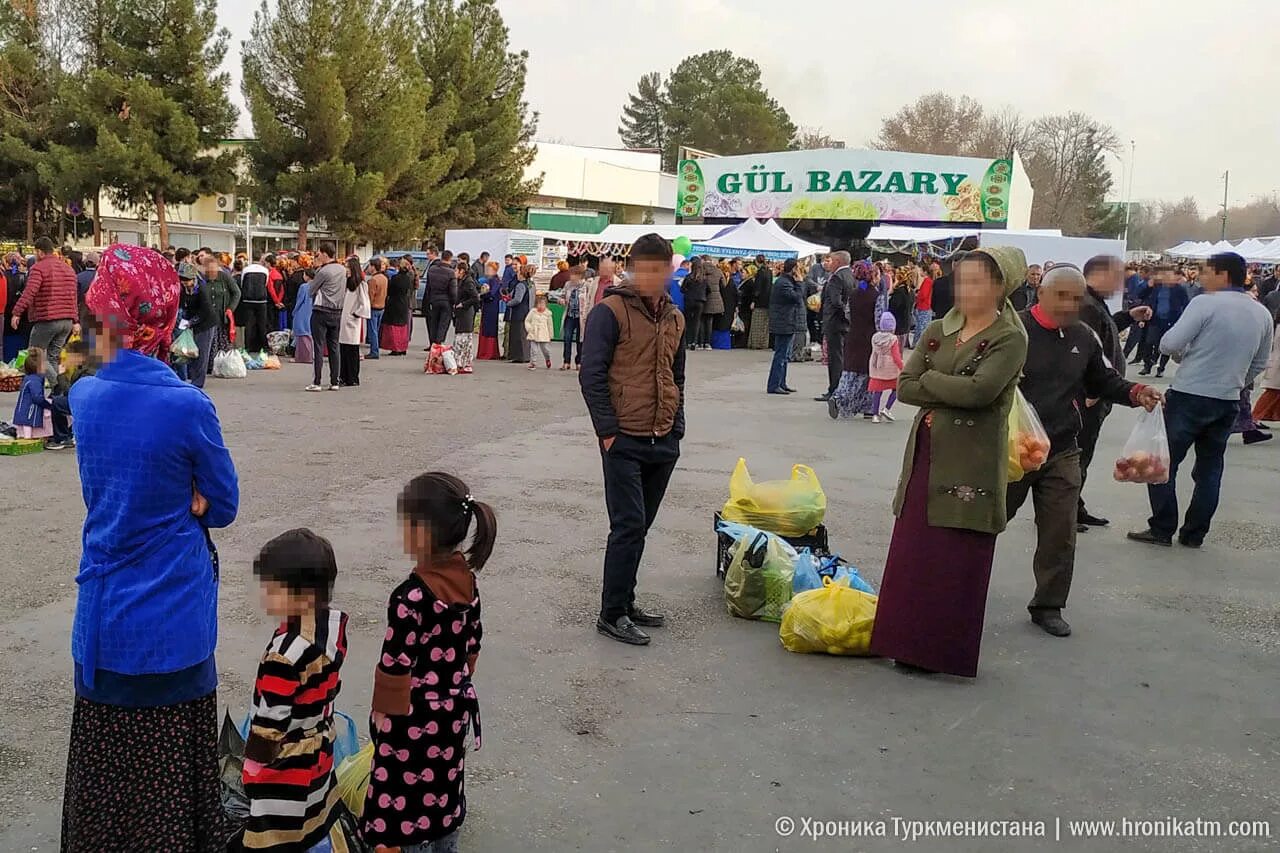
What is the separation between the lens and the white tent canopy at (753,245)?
23.5 meters

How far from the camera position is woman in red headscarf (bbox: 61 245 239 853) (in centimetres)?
258

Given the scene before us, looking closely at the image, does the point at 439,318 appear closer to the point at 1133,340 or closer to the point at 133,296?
the point at 1133,340

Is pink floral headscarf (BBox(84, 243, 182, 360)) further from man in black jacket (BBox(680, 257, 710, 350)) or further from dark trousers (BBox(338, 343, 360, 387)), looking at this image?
man in black jacket (BBox(680, 257, 710, 350))

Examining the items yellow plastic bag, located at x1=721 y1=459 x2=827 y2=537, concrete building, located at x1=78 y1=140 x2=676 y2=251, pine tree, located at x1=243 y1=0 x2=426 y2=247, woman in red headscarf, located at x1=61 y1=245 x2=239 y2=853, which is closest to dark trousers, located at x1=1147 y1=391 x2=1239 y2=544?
yellow plastic bag, located at x1=721 y1=459 x2=827 y2=537

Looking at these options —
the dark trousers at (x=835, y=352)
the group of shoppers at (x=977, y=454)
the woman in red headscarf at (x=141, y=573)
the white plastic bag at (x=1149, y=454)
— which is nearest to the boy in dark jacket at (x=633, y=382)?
the group of shoppers at (x=977, y=454)

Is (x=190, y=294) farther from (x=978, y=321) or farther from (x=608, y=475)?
(x=978, y=321)

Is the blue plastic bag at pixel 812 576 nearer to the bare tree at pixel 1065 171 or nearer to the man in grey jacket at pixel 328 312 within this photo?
the man in grey jacket at pixel 328 312

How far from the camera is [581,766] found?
383 cm

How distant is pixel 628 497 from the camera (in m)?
4.88

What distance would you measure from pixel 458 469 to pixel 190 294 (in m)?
4.78

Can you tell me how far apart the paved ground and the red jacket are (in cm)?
343

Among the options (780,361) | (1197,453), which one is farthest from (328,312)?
(1197,453)

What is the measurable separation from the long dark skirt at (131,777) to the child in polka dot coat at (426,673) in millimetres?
483

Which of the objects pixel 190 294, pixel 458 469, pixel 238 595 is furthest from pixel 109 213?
pixel 238 595
